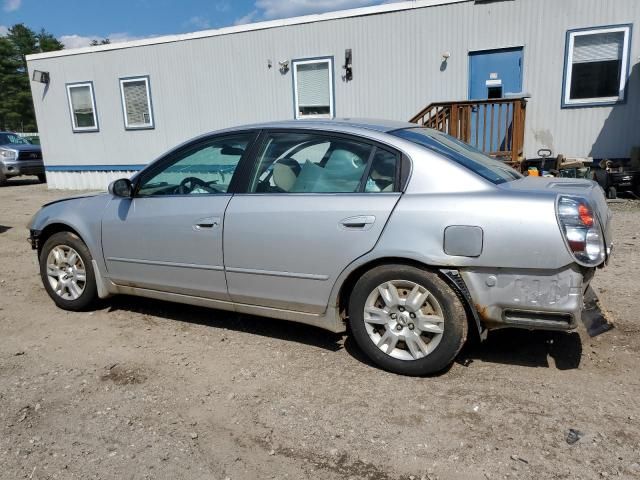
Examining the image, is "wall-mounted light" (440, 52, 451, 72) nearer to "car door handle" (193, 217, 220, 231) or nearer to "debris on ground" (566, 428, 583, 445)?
"car door handle" (193, 217, 220, 231)

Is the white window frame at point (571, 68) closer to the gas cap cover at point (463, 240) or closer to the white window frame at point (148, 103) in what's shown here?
the gas cap cover at point (463, 240)

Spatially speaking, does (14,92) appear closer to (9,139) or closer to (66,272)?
(9,139)

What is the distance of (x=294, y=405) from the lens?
2965 mm

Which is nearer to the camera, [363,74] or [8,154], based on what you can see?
[363,74]

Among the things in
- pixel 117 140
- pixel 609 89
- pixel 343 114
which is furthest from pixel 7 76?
pixel 609 89

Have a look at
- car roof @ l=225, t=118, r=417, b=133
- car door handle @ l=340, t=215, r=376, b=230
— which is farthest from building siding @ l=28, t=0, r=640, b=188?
car door handle @ l=340, t=215, r=376, b=230

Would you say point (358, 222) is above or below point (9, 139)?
below

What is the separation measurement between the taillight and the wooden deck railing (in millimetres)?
6803

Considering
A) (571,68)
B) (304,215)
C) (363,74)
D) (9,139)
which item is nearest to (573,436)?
(304,215)

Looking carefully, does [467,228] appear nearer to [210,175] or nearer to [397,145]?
[397,145]

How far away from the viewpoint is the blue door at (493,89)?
9.45m

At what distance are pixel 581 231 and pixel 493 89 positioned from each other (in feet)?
26.5

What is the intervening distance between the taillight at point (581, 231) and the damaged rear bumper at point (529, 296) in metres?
0.08

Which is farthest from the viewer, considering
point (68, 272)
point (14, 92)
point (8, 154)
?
point (14, 92)
